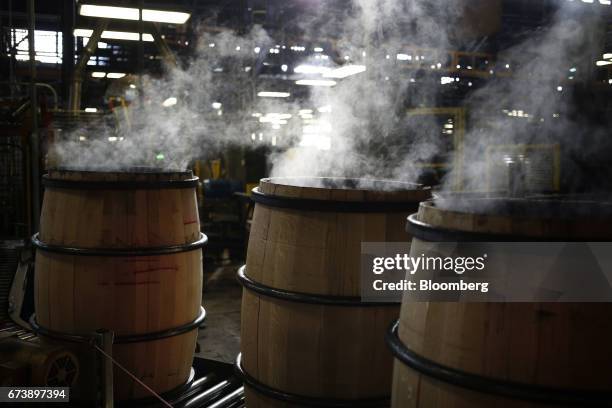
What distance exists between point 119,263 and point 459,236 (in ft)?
7.88

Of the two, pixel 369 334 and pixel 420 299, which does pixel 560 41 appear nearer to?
pixel 369 334

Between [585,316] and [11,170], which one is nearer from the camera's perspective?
[585,316]

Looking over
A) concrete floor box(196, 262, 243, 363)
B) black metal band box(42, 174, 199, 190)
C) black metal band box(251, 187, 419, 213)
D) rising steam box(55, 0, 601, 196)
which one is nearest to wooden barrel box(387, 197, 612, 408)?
black metal band box(251, 187, 419, 213)

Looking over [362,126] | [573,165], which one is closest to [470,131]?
[573,165]

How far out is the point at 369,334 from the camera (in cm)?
263

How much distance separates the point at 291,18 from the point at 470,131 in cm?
522

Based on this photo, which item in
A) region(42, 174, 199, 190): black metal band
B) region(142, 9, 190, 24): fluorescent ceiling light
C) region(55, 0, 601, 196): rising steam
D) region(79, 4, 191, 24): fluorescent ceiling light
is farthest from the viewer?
region(55, 0, 601, 196): rising steam

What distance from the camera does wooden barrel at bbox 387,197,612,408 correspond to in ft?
4.79

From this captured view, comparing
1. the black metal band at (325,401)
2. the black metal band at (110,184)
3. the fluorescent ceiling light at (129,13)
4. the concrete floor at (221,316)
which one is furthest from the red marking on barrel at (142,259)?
the fluorescent ceiling light at (129,13)

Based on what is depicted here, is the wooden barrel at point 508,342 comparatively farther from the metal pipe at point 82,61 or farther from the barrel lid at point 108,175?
the metal pipe at point 82,61

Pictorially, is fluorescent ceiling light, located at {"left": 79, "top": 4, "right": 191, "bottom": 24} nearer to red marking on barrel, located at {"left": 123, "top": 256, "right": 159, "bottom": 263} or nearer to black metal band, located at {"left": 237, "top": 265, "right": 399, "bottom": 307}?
red marking on barrel, located at {"left": 123, "top": 256, "right": 159, "bottom": 263}

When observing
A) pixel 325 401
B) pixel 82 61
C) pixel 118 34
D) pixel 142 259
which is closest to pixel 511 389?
pixel 325 401

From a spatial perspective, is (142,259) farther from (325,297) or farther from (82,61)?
(82,61)

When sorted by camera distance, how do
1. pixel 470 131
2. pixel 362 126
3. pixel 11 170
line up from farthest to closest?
pixel 470 131, pixel 11 170, pixel 362 126
